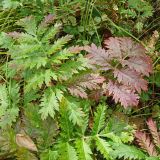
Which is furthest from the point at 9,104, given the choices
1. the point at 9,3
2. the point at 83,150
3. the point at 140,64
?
the point at 140,64

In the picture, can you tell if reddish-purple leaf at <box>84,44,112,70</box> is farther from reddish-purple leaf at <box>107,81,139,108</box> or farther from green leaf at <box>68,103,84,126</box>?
green leaf at <box>68,103,84,126</box>

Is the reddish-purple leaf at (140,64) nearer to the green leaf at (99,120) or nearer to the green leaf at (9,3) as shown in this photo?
the green leaf at (99,120)

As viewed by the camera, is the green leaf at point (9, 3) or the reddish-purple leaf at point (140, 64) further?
the green leaf at point (9, 3)

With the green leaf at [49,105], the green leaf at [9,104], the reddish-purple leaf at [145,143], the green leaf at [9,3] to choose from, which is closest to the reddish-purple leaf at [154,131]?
the reddish-purple leaf at [145,143]

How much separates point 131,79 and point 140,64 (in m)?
0.11

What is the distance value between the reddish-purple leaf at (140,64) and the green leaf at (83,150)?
0.50 m

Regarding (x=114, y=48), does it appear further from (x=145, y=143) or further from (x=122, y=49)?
(x=145, y=143)

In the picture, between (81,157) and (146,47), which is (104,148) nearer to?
(81,157)

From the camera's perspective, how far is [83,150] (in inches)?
74.4

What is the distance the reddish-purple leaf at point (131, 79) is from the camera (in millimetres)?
1996

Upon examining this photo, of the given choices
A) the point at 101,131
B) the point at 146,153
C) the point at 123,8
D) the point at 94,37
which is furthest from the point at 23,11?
the point at 146,153

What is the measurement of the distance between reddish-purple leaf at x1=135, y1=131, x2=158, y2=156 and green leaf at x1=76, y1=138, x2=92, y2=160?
0.96 ft

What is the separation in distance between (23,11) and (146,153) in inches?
50.0

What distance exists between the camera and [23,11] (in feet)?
8.21
